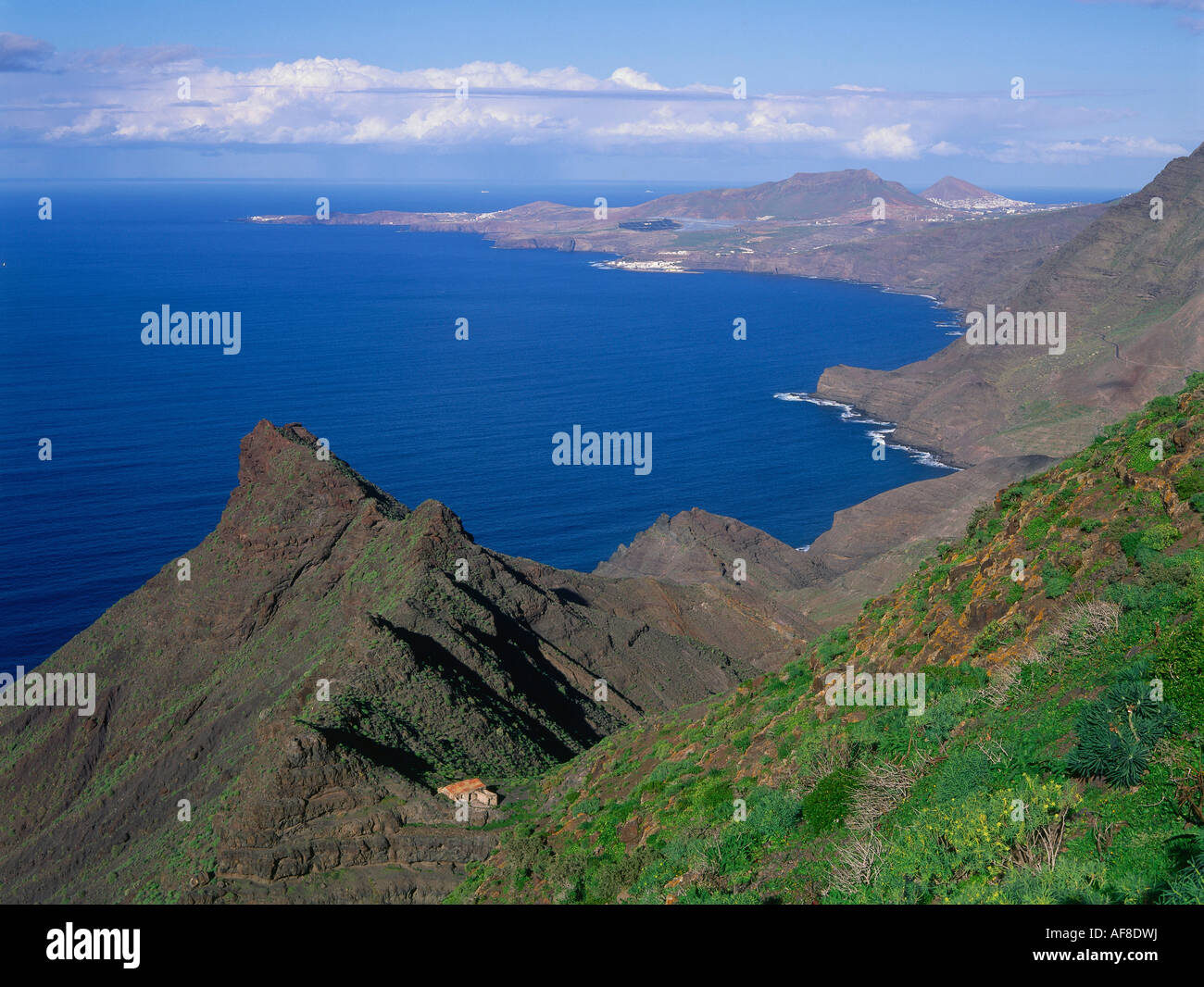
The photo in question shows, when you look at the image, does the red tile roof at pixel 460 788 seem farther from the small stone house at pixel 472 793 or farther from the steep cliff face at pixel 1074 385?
the steep cliff face at pixel 1074 385

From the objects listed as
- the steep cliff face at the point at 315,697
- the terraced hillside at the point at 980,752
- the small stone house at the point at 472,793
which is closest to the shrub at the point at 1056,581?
the terraced hillside at the point at 980,752

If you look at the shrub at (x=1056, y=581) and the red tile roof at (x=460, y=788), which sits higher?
the shrub at (x=1056, y=581)

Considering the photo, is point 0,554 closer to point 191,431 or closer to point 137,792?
point 191,431

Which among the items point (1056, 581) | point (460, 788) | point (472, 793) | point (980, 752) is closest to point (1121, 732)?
point (980, 752)

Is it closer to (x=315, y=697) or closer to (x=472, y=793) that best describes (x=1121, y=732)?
(x=472, y=793)

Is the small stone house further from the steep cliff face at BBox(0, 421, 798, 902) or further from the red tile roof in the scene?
the steep cliff face at BBox(0, 421, 798, 902)
